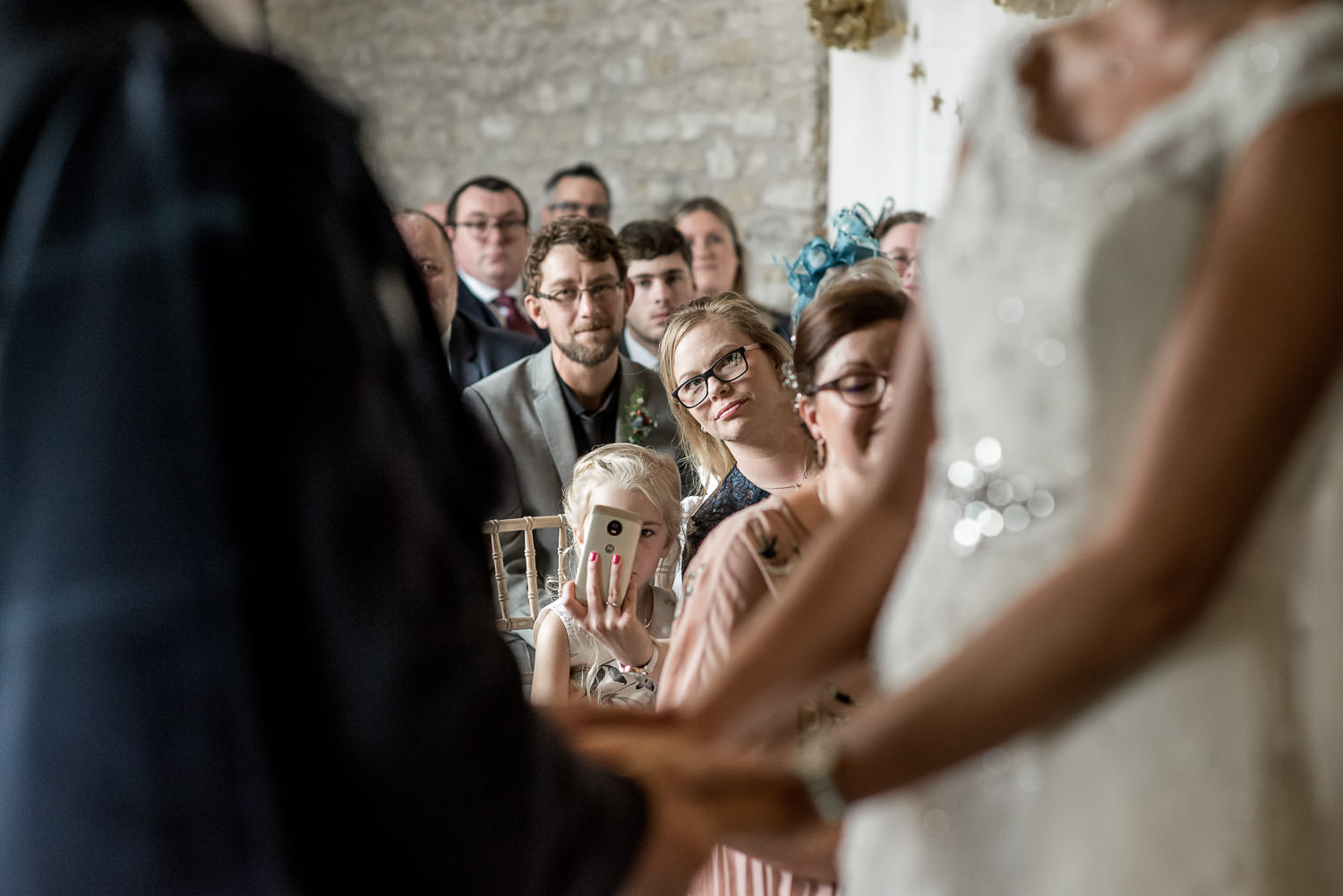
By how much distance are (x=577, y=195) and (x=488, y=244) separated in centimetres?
53

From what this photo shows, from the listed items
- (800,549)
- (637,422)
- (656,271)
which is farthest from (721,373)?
(656,271)

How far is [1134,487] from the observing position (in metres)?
0.83

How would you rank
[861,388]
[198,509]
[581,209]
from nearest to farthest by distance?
[198,509] < [861,388] < [581,209]

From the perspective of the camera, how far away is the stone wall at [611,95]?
6.74 meters

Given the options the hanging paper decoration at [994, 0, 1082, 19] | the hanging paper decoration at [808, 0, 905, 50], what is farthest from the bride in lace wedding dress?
the hanging paper decoration at [808, 0, 905, 50]

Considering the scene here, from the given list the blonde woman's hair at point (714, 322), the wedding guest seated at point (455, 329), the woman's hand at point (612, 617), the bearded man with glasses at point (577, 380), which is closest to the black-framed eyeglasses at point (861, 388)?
the woman's hand at point (612, 617)

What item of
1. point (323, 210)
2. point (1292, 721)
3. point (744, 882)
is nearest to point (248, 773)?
point (323, 210)

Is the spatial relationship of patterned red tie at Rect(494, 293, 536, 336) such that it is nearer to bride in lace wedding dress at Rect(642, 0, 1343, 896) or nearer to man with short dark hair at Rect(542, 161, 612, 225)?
man with short dark hair at Rect(542, 161, 612, 225)

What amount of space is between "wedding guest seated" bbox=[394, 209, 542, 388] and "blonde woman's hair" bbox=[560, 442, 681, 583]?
6.09 ft

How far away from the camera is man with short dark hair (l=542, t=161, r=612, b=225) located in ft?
18.9

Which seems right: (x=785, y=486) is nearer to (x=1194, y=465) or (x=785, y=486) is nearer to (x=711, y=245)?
(x=1194, y=465)

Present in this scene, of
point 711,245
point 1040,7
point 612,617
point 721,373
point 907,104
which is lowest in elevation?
point 612,617

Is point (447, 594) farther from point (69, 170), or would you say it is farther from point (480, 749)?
point (69, 170)

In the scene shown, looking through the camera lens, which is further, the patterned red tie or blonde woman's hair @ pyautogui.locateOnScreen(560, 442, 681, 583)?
the patterned red tie
